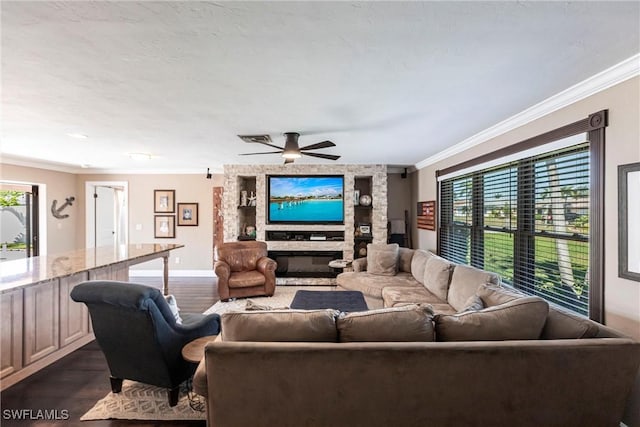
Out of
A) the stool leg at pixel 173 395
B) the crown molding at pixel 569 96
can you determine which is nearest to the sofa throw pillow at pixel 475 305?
the crown molding at pixel 569 96

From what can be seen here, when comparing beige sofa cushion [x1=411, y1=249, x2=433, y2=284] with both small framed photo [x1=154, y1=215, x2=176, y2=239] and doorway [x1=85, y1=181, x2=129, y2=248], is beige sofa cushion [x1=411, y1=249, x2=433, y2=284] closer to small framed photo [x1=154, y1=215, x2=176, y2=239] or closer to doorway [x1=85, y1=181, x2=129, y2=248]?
small framed photo [x1=154, y1=215, x2=176, y2=239]

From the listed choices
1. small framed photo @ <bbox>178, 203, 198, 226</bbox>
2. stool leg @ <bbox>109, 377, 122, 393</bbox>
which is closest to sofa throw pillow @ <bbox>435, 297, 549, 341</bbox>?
stool leg @ <bbox>109, 377, 122, 393</bbox>

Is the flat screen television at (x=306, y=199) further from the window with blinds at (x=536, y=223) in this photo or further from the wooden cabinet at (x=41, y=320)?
the wooden cabinet at (x=41, y=320)

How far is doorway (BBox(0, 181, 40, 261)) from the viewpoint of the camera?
19.1 ft

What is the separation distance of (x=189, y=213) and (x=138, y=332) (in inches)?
191

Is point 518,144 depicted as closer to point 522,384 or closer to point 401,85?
point 401,85

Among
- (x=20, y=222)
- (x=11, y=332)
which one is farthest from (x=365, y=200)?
(x=20, y=222)

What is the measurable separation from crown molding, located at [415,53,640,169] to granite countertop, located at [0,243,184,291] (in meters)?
4.44

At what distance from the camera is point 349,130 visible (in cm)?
342

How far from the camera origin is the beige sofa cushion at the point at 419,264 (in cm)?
410

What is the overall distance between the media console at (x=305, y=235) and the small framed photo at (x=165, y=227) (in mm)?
2329

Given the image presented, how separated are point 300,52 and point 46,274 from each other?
2.81 metres

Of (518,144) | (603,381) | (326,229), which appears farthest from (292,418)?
(326,229)

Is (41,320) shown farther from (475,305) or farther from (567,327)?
(567,327)
